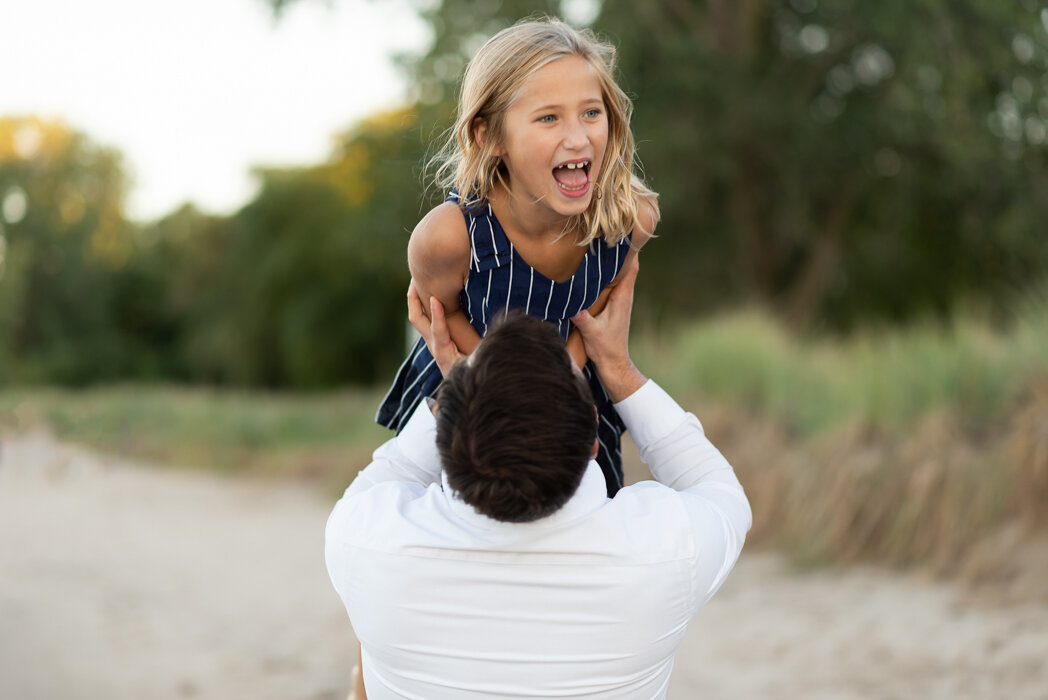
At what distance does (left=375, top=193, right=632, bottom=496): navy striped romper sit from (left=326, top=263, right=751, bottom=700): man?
0.63m

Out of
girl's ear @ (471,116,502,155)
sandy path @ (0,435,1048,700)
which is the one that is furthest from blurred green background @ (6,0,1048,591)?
girl's ear @ (471,116,502,155)

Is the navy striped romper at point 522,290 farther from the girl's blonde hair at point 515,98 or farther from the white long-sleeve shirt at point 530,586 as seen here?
the white long-sleeve shirt at point 530,586

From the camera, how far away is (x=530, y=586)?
68.6 inches

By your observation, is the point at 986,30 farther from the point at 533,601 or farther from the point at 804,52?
the point at 533,601

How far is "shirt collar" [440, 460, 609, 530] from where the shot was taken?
1.71 m

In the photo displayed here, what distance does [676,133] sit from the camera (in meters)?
11.4

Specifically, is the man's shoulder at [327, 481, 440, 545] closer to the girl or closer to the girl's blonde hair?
the girl

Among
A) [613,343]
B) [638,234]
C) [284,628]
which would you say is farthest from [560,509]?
[284,628]

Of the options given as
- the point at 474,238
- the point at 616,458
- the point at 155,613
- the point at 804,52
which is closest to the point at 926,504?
the point at 616,458

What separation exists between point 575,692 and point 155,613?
5.45 m

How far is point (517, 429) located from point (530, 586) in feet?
1.10

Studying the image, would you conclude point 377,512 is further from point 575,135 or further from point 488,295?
point 575,135

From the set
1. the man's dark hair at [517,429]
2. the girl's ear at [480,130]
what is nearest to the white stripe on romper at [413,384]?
the girl's ear at [480,130]

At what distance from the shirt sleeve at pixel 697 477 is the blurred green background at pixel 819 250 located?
4002 mm
